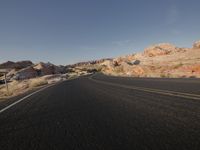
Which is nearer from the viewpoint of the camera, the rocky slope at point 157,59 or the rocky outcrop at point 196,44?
the rocky slope at point 157,59

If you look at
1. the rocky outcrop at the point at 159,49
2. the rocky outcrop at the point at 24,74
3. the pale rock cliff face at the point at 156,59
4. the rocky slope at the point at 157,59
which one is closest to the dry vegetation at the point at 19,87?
the rocky slope at the point at 157,59

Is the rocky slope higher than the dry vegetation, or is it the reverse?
the rocky slope

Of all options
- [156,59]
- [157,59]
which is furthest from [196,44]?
[156,59]

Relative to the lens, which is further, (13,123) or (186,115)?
(13,123)

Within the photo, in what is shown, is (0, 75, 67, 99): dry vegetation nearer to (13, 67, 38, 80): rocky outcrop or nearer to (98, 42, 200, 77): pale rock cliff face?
(98, 42, 200, 77): pale rock cliff face

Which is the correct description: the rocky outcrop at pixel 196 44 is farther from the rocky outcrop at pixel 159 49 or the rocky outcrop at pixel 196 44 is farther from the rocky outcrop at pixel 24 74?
the rocky outcrop at pixel 24 74

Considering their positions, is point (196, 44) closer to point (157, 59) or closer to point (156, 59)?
point (157, 59)

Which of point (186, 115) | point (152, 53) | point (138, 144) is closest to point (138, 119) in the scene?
point (186, 115)

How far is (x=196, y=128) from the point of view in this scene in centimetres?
345

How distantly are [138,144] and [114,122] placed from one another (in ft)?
4.53

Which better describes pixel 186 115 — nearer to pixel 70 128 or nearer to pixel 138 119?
pixel 138 119

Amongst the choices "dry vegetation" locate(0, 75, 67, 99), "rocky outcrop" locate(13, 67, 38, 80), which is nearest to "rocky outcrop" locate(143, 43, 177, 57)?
"dry vegetation" locate(0, 75, 67, 99)

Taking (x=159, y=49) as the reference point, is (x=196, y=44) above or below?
above

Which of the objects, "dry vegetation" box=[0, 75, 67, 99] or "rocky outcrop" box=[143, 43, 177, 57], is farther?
"rocky outcrop" box=[143, 43, 177, 57]
